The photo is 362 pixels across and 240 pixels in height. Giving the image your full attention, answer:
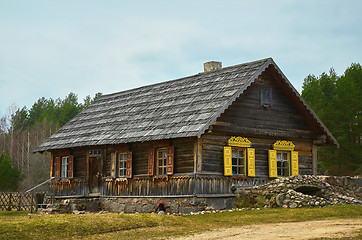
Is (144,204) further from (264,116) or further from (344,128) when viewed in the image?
(344,128)

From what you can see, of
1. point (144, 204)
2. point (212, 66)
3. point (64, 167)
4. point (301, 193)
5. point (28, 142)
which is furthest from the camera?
point (28, 142)

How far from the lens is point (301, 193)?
2330 cm

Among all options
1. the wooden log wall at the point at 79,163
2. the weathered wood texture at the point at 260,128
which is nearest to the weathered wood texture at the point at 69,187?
the wooden log wall at the point at 79,163

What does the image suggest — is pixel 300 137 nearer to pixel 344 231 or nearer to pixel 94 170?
pixel 94 170

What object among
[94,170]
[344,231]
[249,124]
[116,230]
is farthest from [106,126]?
[344,231]

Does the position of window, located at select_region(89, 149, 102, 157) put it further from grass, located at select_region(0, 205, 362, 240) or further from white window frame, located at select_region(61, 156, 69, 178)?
grass, located at select_region(0, 205, 362, 240)

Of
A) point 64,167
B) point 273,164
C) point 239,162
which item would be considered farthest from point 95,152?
point 273,164

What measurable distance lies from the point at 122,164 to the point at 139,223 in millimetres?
10356

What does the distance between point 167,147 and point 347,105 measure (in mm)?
26005

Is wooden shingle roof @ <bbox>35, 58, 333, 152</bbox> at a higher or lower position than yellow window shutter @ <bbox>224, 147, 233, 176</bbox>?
higher

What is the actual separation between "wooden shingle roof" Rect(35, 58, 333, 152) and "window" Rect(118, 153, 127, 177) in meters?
1.11

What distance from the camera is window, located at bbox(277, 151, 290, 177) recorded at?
27.9 m

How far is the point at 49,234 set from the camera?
639 inches

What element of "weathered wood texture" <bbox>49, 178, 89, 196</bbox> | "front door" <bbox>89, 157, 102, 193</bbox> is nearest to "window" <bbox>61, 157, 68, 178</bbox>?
"weathered wood texture" <bbox>49, 178, 89, 196</bbox>
